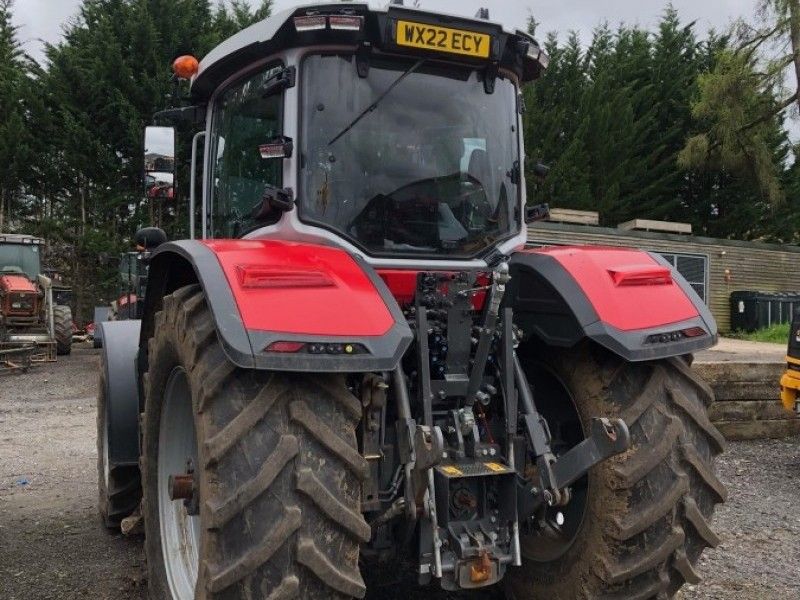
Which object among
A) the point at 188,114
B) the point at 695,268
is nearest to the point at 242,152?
the point at 188,114

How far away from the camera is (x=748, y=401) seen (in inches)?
265

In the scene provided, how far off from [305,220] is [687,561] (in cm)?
182

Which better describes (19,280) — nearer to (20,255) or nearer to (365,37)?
(20,255)

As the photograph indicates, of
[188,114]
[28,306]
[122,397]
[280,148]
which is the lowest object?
[122,397]

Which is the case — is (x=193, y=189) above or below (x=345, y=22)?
below

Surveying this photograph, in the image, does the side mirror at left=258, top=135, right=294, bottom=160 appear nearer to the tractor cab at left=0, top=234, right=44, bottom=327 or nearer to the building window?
the tractor cab at left=0, top=234, right=44, bottom=327

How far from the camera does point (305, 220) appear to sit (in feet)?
9.39

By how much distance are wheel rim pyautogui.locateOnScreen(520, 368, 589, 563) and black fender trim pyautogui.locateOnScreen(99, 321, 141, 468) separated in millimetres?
2055

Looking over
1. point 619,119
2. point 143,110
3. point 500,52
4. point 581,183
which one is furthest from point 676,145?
point 500,52

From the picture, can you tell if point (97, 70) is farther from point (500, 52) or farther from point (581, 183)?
point (500, 52)

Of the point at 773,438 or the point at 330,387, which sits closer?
the point at 330,387

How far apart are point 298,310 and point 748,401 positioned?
5.62m

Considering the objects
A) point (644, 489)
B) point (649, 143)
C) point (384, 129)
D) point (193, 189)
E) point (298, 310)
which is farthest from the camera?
point (649, 143)

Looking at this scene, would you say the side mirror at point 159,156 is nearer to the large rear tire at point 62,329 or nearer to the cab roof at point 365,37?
the cab roof at point 365,37
